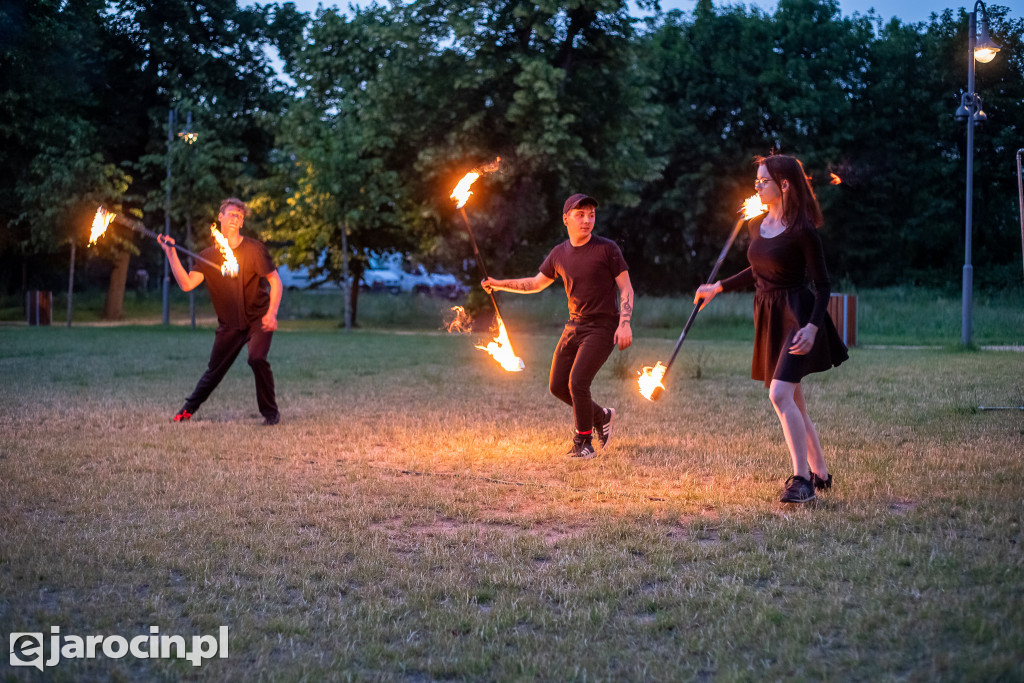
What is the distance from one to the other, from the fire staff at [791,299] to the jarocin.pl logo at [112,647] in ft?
12.9

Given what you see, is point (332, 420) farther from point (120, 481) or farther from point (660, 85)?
point (660, 85)

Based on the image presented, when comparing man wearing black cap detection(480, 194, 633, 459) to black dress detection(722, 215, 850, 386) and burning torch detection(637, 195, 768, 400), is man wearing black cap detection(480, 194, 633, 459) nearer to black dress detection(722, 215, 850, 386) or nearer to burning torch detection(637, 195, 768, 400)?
burning torch detection(637, 195, 768, 400)

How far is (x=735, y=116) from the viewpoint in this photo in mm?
43969

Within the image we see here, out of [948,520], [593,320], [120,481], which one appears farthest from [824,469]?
[120,481]

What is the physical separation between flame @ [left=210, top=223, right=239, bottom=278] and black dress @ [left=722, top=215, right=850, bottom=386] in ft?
19.5

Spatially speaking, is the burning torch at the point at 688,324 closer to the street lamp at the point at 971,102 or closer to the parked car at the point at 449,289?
the street lamp at the point at 971,102

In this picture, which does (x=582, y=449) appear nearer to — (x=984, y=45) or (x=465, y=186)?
(x=465, y=186)

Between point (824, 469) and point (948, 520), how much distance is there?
1060 mm

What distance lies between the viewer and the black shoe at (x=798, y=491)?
21.8ft

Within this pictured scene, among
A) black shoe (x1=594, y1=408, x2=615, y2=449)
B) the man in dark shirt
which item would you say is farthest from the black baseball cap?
the man in dark shirt

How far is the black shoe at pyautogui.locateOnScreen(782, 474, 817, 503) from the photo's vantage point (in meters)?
6.64

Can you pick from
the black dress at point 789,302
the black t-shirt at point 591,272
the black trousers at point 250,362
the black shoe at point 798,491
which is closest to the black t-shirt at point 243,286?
the black trousers at point 250,362

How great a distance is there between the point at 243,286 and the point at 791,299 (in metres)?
6.29

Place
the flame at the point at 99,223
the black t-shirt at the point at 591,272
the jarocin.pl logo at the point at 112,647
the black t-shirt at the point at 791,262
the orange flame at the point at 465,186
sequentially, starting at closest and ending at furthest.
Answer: the jarocin.pl logo at the point at 112,647, the black t-shirt at the point at 791,262, the black t-shirt at the point at 591,272, the orange flame at the point at 465,186, the flame at the point at 99,223
